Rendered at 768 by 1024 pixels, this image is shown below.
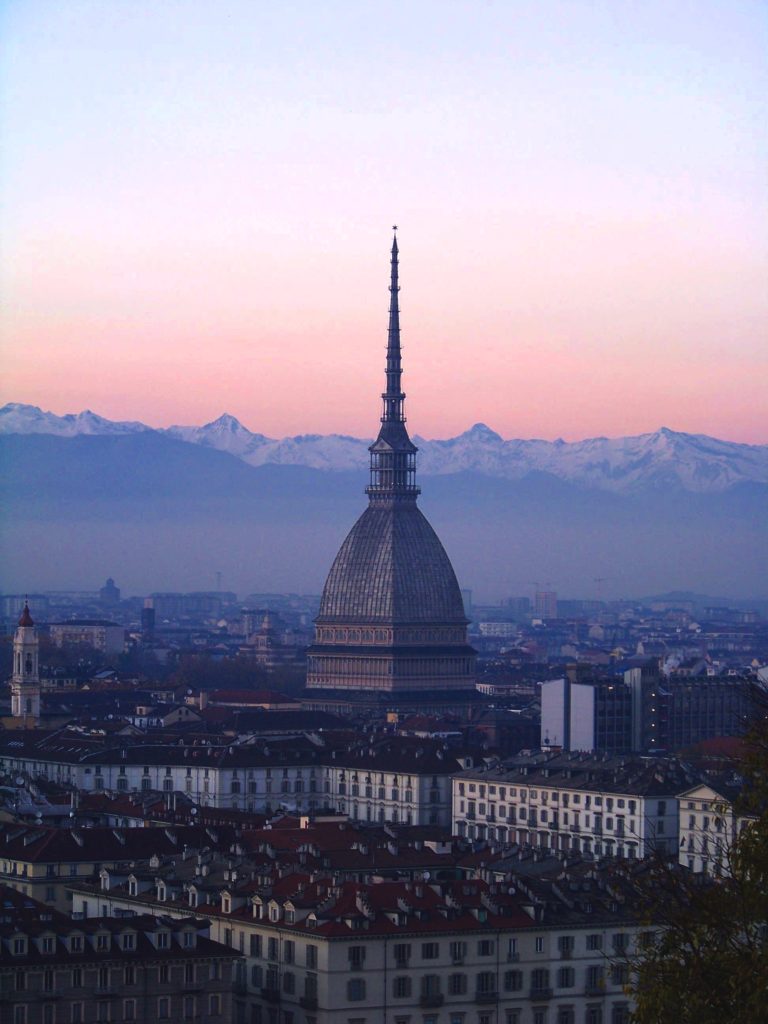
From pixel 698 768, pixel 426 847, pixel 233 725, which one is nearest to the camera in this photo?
pixel 426 847

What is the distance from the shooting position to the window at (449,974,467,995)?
44.3 metres

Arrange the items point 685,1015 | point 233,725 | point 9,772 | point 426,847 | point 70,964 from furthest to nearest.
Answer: point 233,725
point 9,772
point 426,847
point 70,964
point 685,1015

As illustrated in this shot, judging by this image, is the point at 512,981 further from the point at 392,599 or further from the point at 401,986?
the point at 392,599

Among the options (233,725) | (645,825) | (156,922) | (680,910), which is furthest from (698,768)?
(680,910)

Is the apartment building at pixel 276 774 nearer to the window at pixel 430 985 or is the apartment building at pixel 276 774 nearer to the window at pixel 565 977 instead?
the window at pixel 565 977

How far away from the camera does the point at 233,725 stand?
11006 cm

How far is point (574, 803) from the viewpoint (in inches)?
2980

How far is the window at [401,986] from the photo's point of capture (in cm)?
4369

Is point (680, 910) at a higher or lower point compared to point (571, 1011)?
higher

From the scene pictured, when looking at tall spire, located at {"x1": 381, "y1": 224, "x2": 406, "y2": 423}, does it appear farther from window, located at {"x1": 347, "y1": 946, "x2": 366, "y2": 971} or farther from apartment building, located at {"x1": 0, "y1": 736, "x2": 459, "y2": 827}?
window, located at {"x1": 347, "y1": 946, "x2": 366, "y2": 971}

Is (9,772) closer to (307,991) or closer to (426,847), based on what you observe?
(426,847)

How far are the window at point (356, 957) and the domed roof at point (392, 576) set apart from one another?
111 meters

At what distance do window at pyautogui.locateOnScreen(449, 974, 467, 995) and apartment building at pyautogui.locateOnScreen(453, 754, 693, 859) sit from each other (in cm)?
2341

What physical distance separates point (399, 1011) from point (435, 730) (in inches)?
2732
